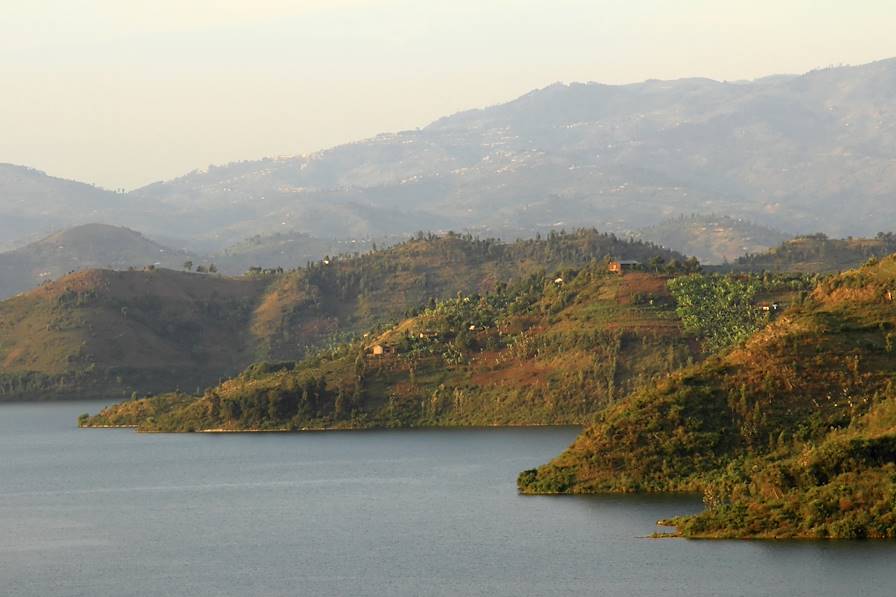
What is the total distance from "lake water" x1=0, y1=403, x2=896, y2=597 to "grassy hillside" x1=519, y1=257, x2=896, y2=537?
10.00 feet

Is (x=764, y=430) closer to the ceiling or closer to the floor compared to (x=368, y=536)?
closer to the ceiling

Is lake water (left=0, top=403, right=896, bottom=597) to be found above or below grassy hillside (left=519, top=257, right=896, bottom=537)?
below

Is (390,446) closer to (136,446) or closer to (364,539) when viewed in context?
(136,446)

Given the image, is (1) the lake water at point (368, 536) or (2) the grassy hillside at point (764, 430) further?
(2) the grassy hillside at point (764, 430)

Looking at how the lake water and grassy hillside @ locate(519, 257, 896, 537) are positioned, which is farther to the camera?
grassy hillside @ locate(519, 257, 896, 537)

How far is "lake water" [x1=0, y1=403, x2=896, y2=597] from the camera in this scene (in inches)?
3629

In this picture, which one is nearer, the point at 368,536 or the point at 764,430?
the point at 368,536

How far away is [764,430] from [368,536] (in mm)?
27771

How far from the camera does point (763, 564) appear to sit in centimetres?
9169

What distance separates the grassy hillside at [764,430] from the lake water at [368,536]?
3048 millimetres

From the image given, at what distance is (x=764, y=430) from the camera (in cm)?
12194

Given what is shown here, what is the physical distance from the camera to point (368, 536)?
11281cm

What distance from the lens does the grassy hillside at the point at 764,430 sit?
102 metres

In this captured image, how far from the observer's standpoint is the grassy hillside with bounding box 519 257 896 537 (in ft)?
335
